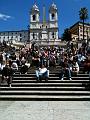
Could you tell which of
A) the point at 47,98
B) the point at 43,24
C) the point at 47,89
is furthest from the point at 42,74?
the point at 43,24

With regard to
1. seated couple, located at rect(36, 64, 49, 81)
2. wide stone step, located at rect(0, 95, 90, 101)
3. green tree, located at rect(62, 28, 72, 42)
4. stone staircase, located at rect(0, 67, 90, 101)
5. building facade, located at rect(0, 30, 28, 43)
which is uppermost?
building facade, located at rect(0, 30, 28, 43)

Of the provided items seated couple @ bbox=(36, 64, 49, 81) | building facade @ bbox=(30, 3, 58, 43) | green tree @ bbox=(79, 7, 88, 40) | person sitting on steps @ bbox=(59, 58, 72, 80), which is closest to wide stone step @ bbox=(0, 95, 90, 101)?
seated couple @ bbox=(36, 64, 49, 81)

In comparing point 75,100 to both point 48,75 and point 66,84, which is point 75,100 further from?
point 48,75

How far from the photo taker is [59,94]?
643 inches

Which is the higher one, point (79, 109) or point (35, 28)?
point (35, 28)

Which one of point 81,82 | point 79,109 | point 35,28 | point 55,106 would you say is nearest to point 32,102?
point 55,106

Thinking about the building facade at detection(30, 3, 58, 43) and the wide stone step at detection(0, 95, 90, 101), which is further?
the building facade at detection(30, 3, 58, 43)

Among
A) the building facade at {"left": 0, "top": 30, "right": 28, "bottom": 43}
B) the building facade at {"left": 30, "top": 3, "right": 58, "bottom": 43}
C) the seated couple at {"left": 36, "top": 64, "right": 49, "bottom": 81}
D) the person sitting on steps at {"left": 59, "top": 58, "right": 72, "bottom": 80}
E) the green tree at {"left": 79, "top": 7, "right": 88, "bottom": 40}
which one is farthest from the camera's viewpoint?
the building facade at {"left": 0, "top": 30, "right": 28, "bottom": 43}

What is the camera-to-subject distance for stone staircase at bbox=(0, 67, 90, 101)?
15.9 metres

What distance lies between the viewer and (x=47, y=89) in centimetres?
1716

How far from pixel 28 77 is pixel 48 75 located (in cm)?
128

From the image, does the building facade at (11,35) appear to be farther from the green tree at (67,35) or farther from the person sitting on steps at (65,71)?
the person sitting on steps at (65,71)

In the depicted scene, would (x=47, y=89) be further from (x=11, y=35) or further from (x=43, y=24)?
(x=11, y=35)

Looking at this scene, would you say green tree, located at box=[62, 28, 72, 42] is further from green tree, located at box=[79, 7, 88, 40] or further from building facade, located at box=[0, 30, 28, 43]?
building facade, located at box=[0, 30, 28, 43]
